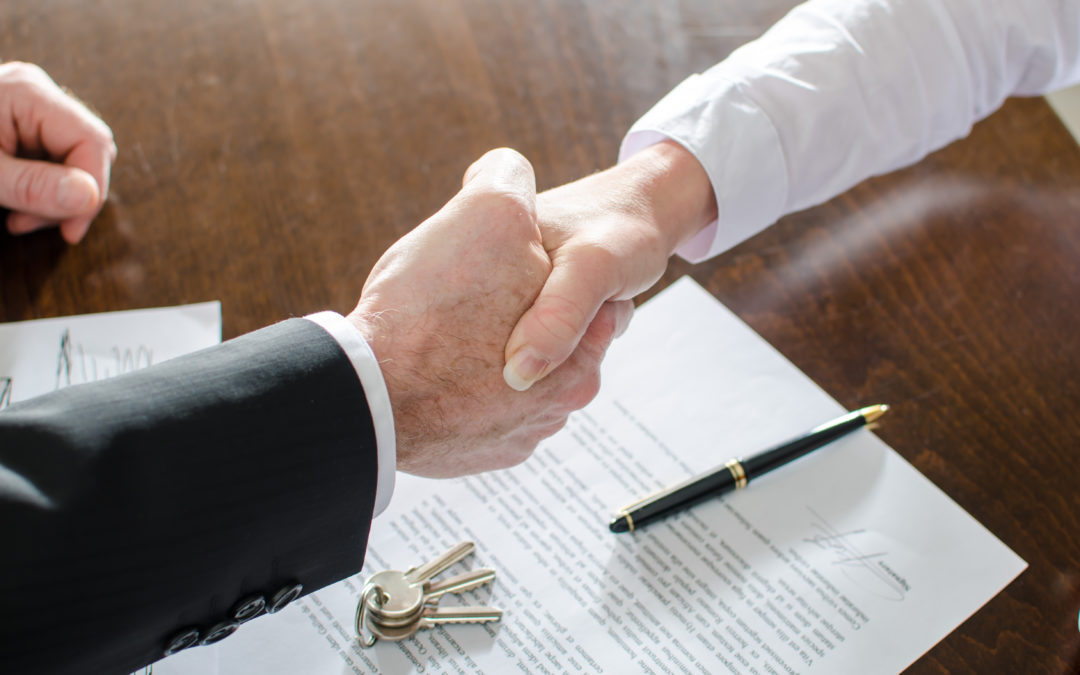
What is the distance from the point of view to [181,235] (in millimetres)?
864

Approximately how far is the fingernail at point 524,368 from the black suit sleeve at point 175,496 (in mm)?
129

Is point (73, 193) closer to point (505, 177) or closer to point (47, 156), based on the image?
point (47, 156)

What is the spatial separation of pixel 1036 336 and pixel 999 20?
0.36 meters

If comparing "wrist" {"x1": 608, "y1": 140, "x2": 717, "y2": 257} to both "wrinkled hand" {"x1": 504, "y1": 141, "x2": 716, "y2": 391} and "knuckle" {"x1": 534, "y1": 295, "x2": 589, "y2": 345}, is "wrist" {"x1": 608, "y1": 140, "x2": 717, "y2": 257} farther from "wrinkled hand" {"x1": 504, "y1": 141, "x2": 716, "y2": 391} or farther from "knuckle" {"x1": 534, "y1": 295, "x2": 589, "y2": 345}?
"knuckle" {"x1": 534, "y1": 295, "x2": 589, "y2": 345}

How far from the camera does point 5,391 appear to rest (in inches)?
29.0

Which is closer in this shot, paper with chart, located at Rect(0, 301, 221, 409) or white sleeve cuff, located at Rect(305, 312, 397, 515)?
white sleeve cuff, located at Rect(305, 312, 397, 515)

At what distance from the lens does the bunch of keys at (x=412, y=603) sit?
0.60 m

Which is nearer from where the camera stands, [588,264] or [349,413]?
[349,413]

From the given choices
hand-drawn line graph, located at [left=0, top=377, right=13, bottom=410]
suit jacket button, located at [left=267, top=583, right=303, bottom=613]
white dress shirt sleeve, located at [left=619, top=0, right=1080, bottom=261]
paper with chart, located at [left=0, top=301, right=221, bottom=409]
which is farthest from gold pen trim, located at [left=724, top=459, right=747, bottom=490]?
hand-drawn line graph, located at [left=0, top=377, right=13, bottom=410]

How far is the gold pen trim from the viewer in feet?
2.32

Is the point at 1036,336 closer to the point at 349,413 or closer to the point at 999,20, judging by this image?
the point at 999,20

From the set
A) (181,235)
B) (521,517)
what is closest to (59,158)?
(181,235)

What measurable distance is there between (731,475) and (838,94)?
427 mm

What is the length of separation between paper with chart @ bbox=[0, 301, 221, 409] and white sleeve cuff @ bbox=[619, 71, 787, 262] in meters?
0.50
